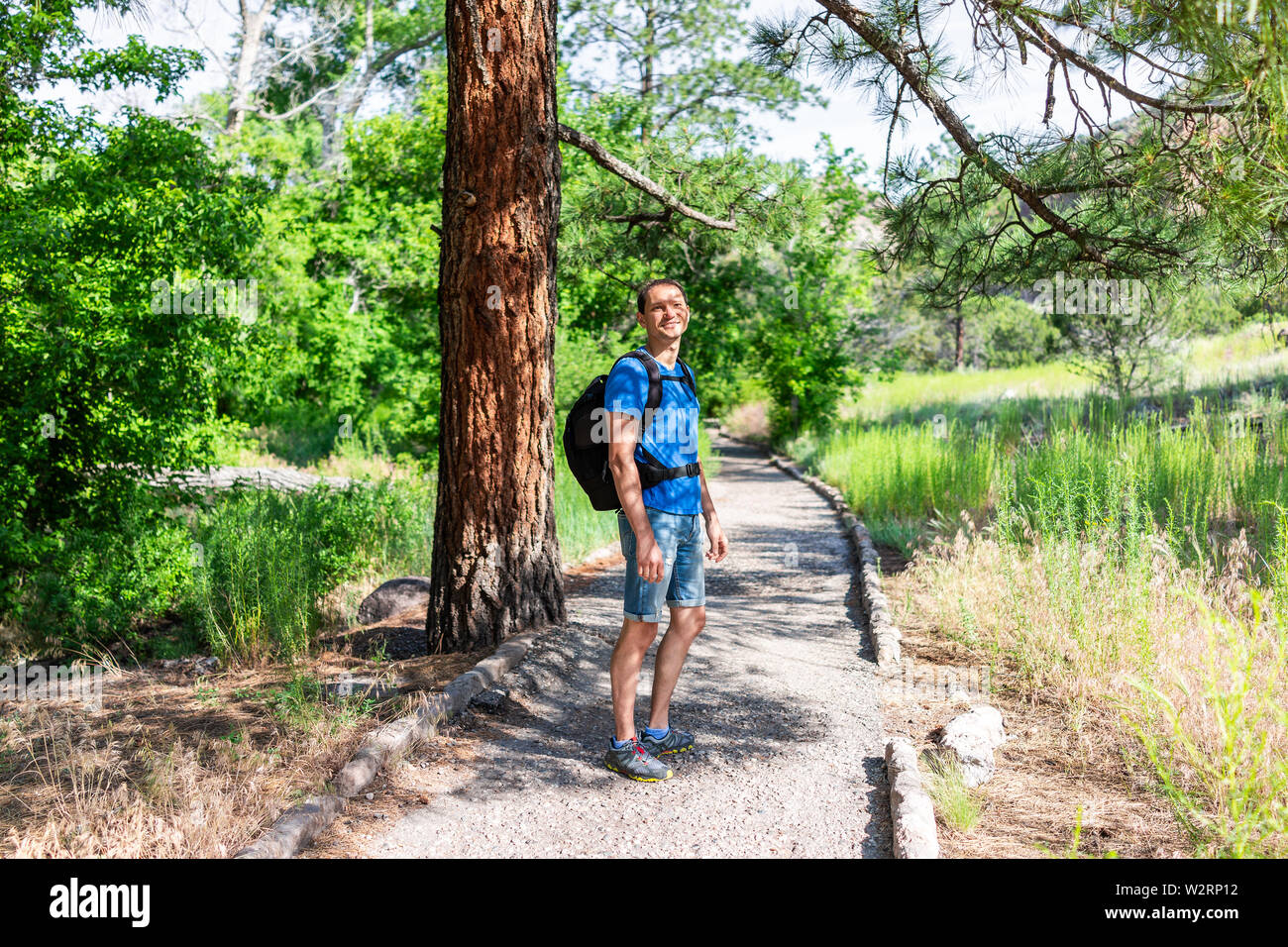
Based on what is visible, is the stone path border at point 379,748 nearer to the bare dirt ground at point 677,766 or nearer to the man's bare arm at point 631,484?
Answer: the bare dirt ground at point 677,766

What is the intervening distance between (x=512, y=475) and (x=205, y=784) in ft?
8.09

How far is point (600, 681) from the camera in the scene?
5.18 m

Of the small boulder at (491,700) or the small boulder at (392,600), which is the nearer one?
the small boulder at (491,700)

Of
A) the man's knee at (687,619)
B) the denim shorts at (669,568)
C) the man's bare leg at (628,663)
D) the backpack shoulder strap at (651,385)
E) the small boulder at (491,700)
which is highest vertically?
the backpack shoulder strap at (651,385)

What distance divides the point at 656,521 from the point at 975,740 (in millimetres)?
1660

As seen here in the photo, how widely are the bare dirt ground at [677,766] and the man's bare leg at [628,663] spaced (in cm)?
31

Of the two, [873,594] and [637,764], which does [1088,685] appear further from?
[873,594]

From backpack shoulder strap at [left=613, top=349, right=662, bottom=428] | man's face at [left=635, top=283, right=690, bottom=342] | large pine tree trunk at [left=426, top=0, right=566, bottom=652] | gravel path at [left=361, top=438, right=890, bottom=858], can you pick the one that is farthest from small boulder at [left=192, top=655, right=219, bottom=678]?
man's face at [left=635, top=283, right=690, bottom=342]

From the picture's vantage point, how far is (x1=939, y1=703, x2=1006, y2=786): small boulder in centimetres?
372

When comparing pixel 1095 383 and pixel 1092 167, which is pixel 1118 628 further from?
pixel 1095 383

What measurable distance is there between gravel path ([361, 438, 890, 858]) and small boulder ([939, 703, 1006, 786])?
1.10 ft

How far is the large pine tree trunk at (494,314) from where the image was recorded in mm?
5219

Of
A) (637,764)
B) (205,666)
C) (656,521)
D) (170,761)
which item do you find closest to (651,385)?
(656,521)

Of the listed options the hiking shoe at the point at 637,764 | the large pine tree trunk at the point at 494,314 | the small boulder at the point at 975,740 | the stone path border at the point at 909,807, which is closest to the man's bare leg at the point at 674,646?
the hiking shoe at the point at 637,764
